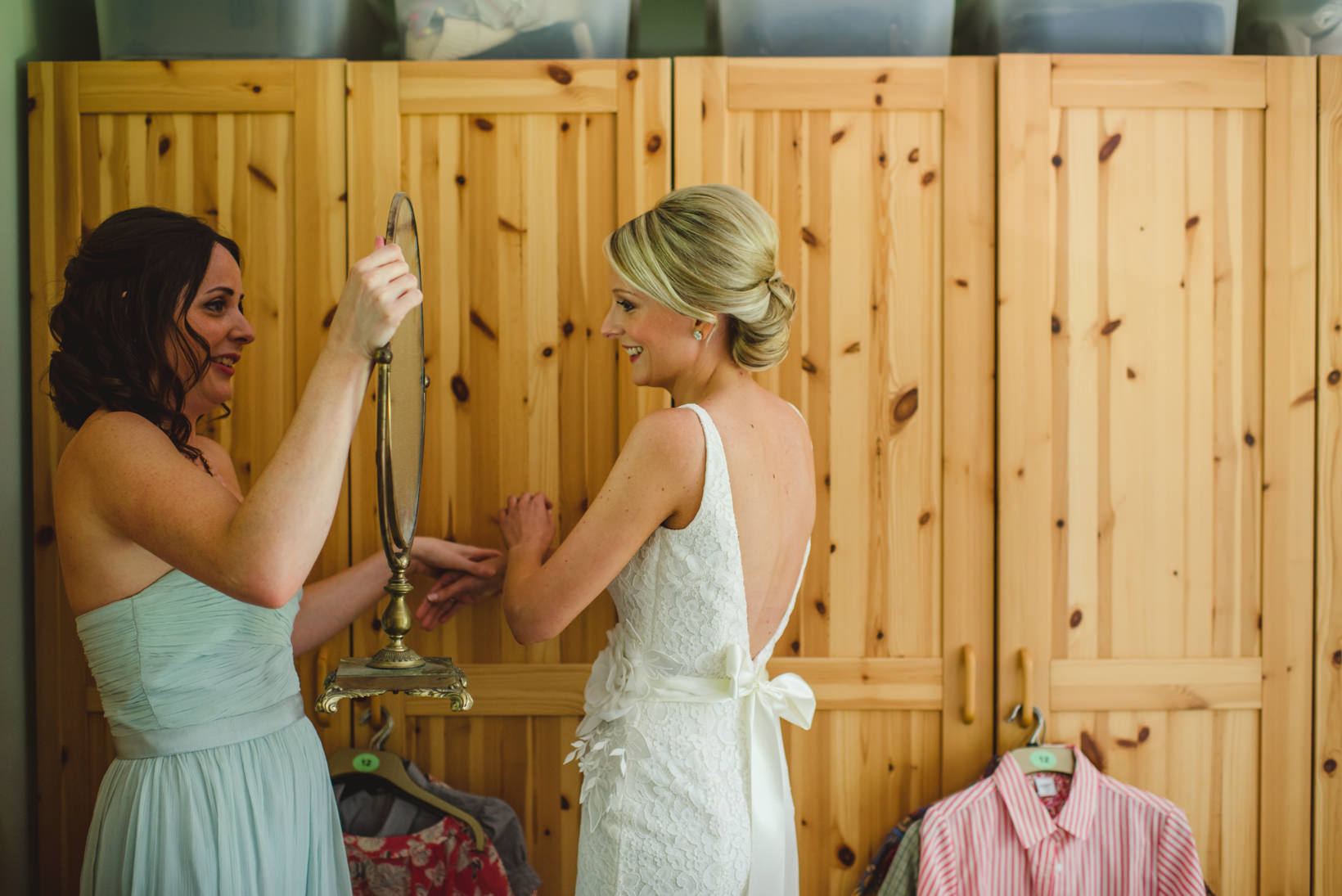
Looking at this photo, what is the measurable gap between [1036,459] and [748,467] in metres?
0.68

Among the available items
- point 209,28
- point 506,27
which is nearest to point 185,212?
point 209,28

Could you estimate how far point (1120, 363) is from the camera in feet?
5.55

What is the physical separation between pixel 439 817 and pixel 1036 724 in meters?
1.09

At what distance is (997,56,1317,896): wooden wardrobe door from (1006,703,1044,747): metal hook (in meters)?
0.02

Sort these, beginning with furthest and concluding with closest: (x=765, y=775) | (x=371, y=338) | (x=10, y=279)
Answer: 1. (x=10, y=279)
2. (x=765, y=775)
3. (x=371, y=338)

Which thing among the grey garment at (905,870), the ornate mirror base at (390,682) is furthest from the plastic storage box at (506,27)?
the grey garment at (905,870)

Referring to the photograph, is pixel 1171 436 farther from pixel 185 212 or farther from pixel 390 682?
pixel 185 212

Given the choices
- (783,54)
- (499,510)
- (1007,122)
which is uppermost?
(783,54)

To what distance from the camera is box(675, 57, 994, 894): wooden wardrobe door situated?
1671 millimetres

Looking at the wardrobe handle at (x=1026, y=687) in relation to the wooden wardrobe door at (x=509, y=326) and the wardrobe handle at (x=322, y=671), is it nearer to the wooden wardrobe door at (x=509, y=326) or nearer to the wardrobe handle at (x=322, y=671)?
the wooden wardrobe door at (x=509, y=326)

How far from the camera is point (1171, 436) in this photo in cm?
170

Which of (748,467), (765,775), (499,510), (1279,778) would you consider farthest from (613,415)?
(1279,778)

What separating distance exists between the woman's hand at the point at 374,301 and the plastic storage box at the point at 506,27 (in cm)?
87

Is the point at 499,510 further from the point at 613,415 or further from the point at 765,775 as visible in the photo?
the point at 765,775
